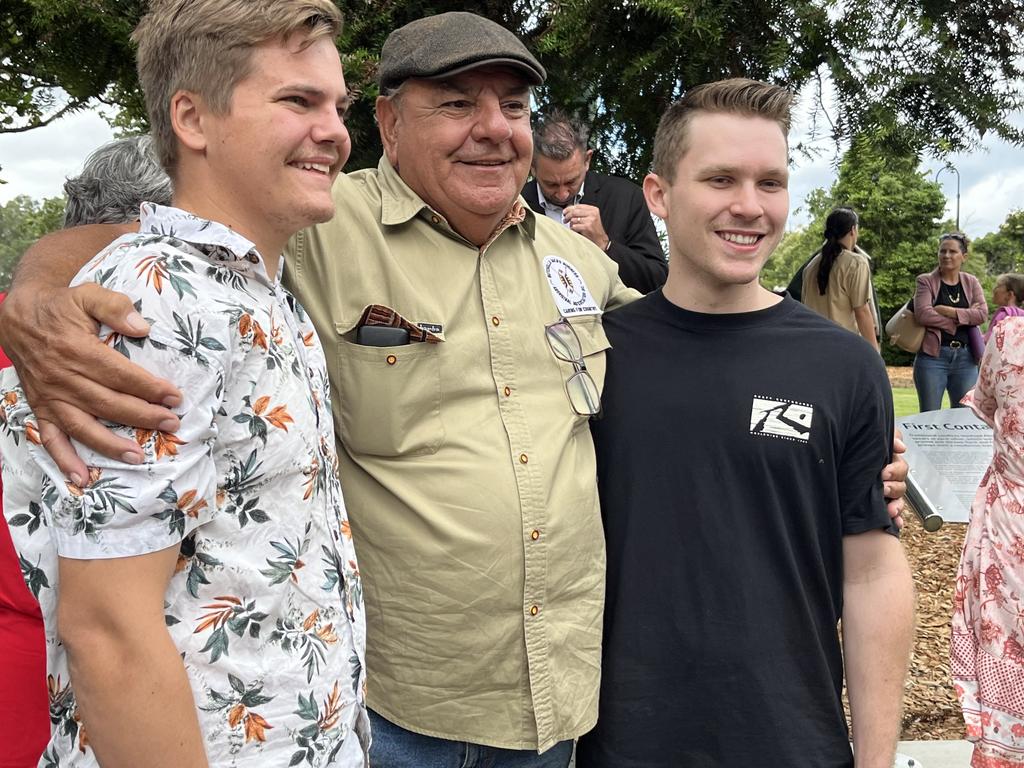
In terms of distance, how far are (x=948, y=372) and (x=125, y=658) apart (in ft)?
32.0

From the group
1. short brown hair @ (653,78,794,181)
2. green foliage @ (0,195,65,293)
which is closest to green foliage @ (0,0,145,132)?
green foliage @ (0,195,65,293)

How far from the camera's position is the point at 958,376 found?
9.35 meters

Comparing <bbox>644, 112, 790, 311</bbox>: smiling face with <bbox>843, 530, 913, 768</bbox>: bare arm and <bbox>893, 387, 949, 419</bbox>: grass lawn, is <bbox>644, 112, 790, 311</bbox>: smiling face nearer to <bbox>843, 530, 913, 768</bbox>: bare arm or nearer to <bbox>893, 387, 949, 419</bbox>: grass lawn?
<bbox>843, 530, 913, 768</bbox>: bare arm

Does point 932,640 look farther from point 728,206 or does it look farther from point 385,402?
point 385,402

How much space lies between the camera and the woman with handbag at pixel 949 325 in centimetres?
916

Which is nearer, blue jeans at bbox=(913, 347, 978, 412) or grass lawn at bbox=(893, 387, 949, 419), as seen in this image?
blue jeans at bbox=(913, 347, 978, 412)

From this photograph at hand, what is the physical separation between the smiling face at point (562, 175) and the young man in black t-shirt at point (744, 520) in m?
1.97

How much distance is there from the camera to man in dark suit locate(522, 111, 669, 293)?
3.93m

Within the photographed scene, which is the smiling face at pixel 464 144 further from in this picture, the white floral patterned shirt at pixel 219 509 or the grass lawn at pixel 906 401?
the grass lawn at pixel 906 401

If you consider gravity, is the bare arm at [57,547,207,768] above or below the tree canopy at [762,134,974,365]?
below

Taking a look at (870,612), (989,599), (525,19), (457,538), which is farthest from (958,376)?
(457,538)

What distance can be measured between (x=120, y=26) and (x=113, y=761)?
292 centimetres

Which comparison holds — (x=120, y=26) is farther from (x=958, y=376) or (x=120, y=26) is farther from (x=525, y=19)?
(x=958, y=376)

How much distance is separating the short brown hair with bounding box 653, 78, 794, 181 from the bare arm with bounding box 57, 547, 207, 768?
5.07 ft
